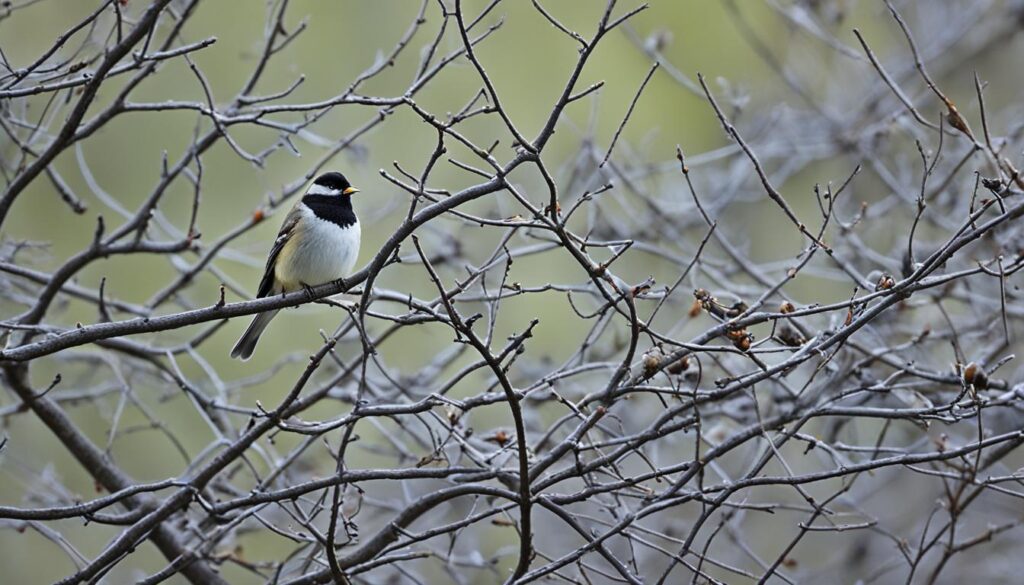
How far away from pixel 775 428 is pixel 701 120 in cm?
815

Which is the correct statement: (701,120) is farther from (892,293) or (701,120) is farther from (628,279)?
(892,293)

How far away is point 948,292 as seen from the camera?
511 centimetres

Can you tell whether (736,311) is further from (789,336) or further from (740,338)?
(740,338)

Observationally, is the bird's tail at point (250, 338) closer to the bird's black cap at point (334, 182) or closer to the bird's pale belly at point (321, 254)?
the bird's pale belly at point (321, 254)

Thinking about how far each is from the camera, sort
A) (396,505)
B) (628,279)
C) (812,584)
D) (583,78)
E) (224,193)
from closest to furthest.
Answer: (396,505) < (812,584) < (628,279) < (224,193) < (583,78)

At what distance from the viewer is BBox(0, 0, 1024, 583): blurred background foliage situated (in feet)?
29.4

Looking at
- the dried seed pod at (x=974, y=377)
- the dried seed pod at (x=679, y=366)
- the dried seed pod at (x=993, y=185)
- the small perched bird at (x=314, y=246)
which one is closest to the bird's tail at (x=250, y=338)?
the small perched bird at (x=314, y=246)

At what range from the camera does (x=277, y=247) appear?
5.43m

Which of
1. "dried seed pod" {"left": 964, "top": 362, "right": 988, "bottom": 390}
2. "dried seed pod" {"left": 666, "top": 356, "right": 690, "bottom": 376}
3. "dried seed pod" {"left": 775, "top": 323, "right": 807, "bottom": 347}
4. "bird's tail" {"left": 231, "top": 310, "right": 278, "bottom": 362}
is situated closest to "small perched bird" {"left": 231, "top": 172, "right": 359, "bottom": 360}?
"bird's tail" {"left": 231, "top": 310, "right": 278, "bottom": 362}

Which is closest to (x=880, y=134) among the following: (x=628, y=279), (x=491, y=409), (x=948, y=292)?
(x=948, y=292)

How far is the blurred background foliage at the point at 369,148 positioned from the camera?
8.96 meters

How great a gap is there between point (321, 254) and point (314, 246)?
0.06 meters

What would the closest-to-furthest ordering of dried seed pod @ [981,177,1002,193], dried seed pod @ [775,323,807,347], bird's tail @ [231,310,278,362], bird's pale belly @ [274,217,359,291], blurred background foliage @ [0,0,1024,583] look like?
Result: dried seed pod @ [981,177,1002,193] → dried seed pod @ [775,323,807,347] → bird's pale belly @ [274,217,359,291] → bird's tail @ [231,310,278,362] → blurred background foliage @ [0,0,1024,583]

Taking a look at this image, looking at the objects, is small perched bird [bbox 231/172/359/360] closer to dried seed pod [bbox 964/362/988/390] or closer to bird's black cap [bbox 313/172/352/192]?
bird's black cap [bbox 313/172/352/192]
